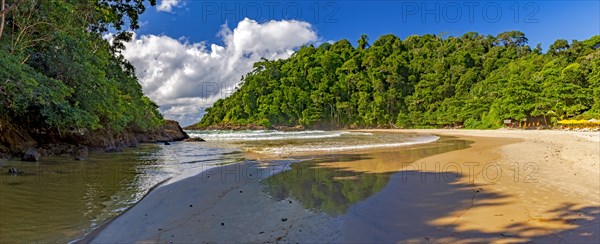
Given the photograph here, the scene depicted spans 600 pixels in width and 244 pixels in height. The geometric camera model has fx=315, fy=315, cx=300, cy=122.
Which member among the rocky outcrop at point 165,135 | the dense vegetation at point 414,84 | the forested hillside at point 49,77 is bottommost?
the rocky outcrop at point 165,135

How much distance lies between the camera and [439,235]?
13.1 ft

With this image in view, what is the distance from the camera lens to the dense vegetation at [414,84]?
51.3 meters

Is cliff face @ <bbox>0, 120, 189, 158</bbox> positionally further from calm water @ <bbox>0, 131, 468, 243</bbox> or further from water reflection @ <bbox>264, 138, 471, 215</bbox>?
water reflection @ <bbox>264, 138, 471, 215</bbox>

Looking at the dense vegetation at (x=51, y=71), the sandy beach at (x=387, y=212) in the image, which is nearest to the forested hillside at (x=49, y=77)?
the dense vegetation at (x=51, y=71)

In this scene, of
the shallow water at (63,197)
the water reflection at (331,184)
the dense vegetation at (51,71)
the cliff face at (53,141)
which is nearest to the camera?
the shallow water at (63,197)

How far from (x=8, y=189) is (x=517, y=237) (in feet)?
29.6

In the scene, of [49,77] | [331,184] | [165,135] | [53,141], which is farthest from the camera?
[165,135]

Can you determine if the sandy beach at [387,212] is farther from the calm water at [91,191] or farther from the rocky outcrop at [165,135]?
the rocky outcrop at [165,135]

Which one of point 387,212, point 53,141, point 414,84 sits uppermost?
point 414,84

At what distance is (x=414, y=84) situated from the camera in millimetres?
95875

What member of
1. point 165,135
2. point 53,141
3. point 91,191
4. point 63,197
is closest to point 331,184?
point 91,191

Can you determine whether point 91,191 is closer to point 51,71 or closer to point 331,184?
point 331,184

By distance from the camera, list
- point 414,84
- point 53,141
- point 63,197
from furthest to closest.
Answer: point 414,84 < point 53,141 < point 63,197

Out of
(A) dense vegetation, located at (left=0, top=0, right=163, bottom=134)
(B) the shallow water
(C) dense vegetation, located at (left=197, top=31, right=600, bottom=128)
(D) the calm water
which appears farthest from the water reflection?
(C) dense vegetation, located at (left=197, top=31, right=600, bottom=128)
